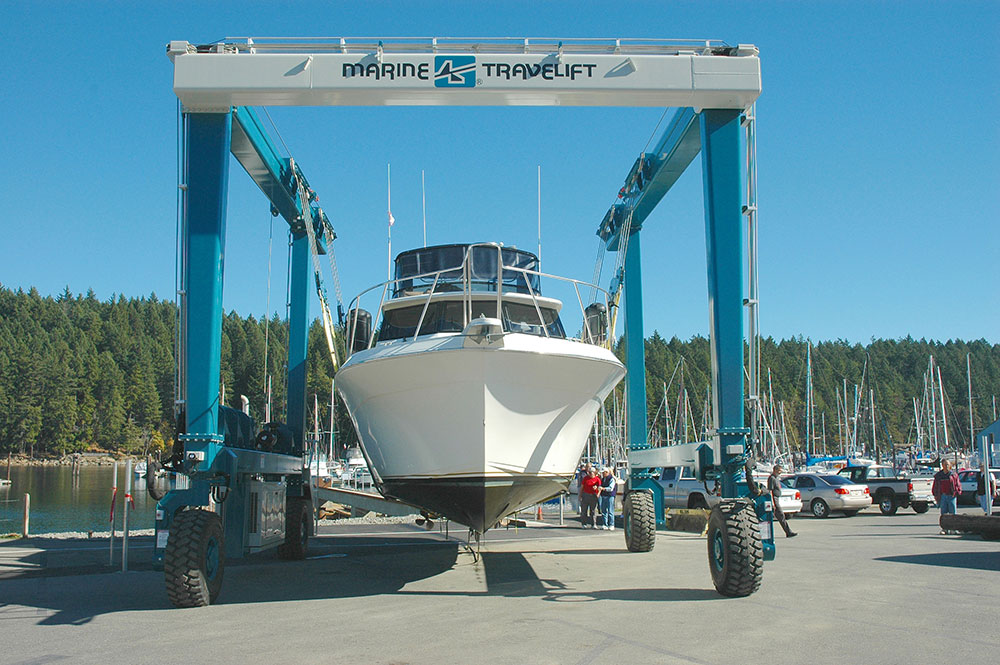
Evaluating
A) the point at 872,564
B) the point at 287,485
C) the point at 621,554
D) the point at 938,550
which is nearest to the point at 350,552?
the point at 287,485

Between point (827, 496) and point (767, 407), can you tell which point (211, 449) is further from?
point (767, 407)

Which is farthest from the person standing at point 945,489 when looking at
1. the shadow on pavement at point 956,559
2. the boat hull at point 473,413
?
the boat hull at point 473,413

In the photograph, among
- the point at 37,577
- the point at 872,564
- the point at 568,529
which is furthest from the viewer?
the point at 568,529

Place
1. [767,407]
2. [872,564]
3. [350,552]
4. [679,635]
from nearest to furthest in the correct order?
1. [679,635]
2. [872,564]
3. [350,552]
4. [767,407]

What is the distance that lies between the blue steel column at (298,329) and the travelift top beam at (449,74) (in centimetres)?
596

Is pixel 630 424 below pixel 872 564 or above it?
above

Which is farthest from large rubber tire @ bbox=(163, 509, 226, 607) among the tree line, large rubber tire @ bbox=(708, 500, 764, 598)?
the tree line

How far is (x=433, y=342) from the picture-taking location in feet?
27.9

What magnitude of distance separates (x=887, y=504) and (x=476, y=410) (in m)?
19.8

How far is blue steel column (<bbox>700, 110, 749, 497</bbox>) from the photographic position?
921 centimetres

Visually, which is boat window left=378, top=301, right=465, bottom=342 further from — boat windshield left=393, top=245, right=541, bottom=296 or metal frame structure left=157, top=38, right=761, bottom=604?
metal frame structure left=157, top=38, right=761, bottom=604

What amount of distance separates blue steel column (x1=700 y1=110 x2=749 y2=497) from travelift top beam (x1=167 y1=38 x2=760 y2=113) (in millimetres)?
437

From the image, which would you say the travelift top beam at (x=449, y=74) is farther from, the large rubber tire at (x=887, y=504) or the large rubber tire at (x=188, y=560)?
the large rubber tire at (x=887, y=504)

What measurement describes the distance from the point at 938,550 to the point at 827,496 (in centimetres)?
1017
